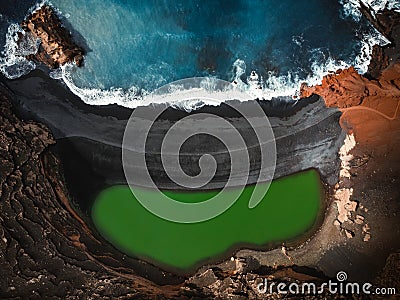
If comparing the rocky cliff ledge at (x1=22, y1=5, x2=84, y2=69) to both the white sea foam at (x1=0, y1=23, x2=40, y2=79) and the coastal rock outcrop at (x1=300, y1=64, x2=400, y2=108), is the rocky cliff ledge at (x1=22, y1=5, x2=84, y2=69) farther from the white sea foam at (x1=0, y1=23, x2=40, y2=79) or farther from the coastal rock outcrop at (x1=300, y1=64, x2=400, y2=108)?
the coastal rock outcrop at (x1=300, y1=64, x2=400, y2=108)

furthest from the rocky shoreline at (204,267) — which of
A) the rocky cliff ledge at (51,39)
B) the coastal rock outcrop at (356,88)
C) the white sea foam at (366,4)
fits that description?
the white sea foam at (366,4)

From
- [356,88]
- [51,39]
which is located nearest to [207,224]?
[356,88]

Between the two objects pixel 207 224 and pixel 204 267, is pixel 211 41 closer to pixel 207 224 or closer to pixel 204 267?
pixel 207 224

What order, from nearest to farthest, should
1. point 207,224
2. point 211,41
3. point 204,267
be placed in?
point 204,267, point 207,224, point 211,41

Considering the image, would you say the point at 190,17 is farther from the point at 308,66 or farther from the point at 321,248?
the point at 321,248

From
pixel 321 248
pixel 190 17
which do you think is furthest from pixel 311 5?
pixel 321 248

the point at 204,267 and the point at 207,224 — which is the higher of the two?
the point at 207,224

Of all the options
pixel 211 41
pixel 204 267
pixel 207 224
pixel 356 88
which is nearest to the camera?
pixel 356 88

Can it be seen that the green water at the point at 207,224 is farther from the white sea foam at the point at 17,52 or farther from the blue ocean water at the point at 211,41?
the white sea foam at the point at 17,52
